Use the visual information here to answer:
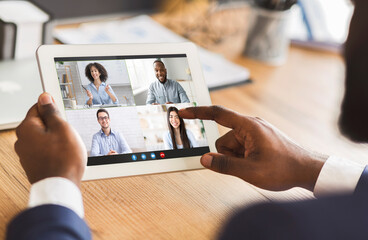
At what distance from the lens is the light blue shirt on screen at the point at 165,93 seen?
30.6 inches

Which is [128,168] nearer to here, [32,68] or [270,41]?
[32,68]

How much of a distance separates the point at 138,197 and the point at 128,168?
0.06m

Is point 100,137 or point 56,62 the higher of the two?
point 56,62

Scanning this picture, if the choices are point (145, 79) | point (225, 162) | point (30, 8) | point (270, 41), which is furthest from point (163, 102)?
point (270, 41)

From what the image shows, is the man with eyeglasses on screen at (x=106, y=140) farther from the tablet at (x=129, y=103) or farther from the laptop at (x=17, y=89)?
the laptop at (x=17, y=89)

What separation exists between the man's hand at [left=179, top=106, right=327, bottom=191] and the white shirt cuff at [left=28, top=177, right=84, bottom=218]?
0.83 feet

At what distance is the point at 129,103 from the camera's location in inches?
29.8

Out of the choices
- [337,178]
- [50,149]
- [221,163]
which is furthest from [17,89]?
[337,178]

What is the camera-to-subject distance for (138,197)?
0.73 m

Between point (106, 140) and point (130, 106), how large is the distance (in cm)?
8

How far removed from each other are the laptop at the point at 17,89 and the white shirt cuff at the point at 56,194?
1.00ft

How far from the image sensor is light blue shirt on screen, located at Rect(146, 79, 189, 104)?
778mm

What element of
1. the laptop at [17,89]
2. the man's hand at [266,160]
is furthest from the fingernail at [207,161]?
the laptop at [17,89]

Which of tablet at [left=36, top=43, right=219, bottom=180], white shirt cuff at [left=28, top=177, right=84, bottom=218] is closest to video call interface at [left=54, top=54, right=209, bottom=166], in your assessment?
tablet at [left=36, top=43, right=219, bottom=180]
